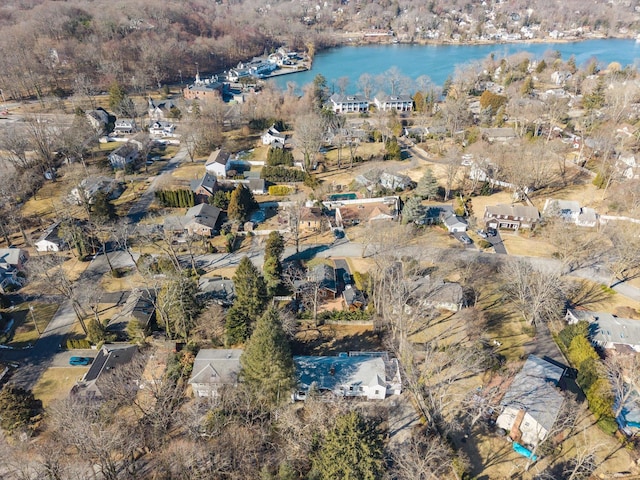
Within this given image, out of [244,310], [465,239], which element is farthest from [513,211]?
[244,310]

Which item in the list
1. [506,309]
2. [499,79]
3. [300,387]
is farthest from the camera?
[499,79]

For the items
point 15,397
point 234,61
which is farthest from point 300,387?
point 234,61

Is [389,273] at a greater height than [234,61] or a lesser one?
lesser

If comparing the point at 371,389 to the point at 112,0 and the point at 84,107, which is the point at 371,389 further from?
the point at 112,0

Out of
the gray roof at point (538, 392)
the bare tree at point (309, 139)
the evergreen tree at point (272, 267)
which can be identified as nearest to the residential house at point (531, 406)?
the gray roof at point (538, 392)

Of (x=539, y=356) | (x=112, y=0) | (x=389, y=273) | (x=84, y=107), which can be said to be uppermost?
(x=112, y=0)

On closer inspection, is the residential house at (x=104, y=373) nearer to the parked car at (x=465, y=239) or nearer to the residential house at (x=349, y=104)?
the parked car at (x=465, y=239)

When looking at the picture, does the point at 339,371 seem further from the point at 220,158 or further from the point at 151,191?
the point at 220,158

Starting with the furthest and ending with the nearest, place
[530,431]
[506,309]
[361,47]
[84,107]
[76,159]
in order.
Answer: [361,47] → [84,107] → [76,159] → [506,309] → [530,431]
